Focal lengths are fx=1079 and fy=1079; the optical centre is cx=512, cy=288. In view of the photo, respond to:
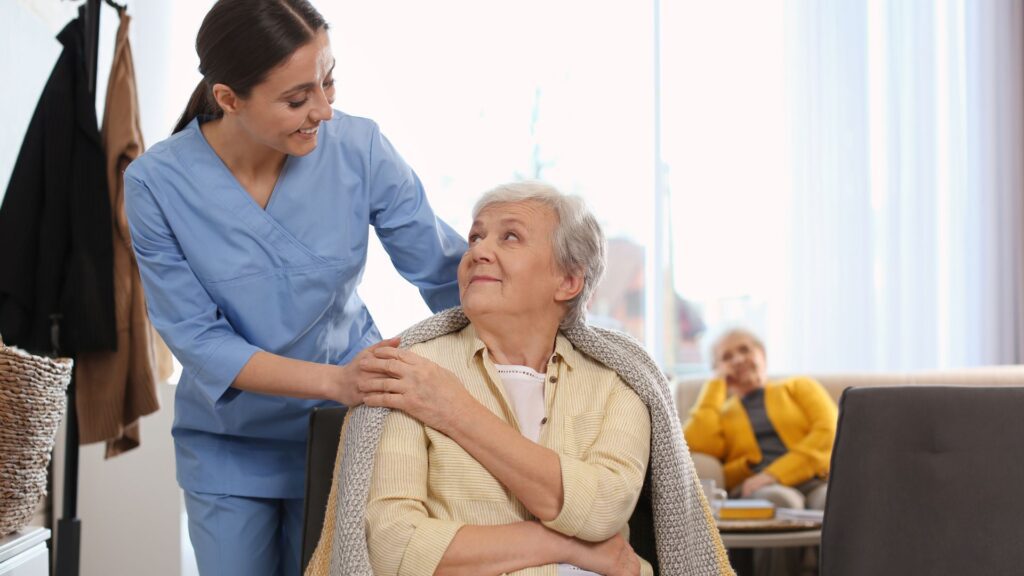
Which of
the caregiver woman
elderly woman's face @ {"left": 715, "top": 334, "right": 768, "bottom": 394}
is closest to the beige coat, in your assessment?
the caregiver woman

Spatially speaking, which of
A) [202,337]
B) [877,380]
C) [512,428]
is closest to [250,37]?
[202,337]

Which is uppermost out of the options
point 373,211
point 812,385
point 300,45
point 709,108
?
point 709,108

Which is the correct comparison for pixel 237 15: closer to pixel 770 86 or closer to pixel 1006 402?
pixel 1006 402

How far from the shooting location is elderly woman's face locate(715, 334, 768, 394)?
4.16 m

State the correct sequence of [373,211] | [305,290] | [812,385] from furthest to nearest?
[812,385] → [373,211] → [305,290]

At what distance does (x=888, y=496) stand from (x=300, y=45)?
110cm

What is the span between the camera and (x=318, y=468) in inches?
63.0

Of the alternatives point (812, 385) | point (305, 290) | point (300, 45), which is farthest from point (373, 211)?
point (812, 385)

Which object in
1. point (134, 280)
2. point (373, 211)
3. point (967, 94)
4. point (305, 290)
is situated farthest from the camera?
point (967, 94)

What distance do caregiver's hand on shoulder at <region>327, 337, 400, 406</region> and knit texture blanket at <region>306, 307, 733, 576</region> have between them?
25mm

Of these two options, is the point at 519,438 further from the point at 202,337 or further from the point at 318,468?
the point at 202,337

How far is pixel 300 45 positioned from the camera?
149 cm

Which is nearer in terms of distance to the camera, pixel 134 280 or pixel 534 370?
pixel 534 370

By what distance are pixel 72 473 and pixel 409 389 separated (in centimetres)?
142
